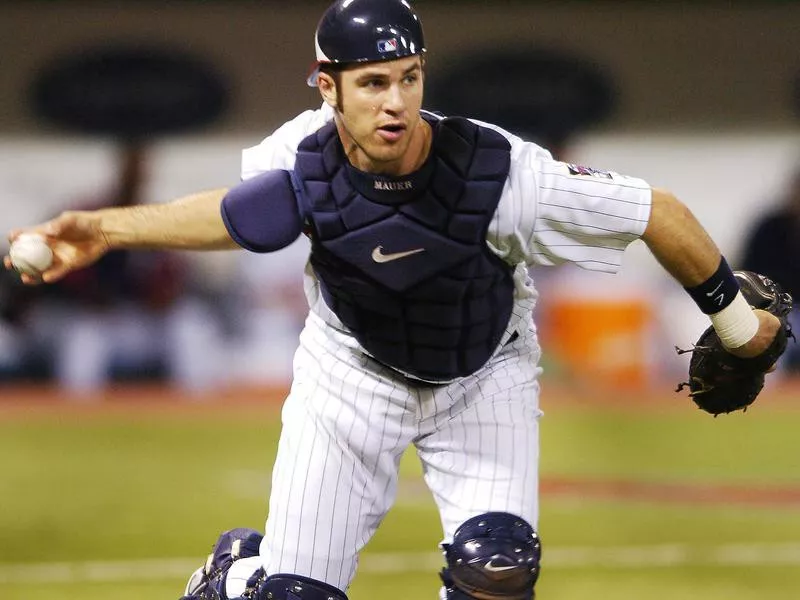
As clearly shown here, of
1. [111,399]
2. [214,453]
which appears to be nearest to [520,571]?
[214,453]

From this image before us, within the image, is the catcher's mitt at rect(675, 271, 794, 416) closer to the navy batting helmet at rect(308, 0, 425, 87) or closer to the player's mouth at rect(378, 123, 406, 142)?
the player's mouth at rect(378, 123, 406, 142)

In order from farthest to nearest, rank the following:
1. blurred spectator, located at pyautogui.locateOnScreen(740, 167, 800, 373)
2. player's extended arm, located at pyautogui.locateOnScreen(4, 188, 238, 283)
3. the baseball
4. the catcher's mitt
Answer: blurred spectator, located at pyautogui.locateOnScreen(740, 167, 800, 373)
the catcher's mitt
player's extended arm, located at pyautogui.locateOnScreen(4, 188, 238, 283)
the baseball

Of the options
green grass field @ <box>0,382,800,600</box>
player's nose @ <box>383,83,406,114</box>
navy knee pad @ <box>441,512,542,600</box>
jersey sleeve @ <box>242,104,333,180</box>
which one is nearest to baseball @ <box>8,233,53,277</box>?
jersey sleeve @ <box>242,104,333,180</box>

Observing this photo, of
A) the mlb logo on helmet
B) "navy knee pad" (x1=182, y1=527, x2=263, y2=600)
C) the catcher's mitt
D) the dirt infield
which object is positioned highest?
the mlb logo on helmet

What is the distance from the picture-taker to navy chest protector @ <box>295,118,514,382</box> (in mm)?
3977

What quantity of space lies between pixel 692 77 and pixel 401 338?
9.77 m

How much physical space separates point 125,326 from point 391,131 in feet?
29.6

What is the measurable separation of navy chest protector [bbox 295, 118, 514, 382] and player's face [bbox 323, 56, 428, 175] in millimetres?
54

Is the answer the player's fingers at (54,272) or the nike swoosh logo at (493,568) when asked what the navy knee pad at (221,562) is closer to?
the nike swoosh logo at (493,568)

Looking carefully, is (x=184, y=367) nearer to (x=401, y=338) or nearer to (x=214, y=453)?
(x=214, y=453)

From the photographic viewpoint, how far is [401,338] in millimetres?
4262

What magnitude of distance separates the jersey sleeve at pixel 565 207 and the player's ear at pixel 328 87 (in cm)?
58

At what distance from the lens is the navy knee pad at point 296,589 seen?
4223 mm

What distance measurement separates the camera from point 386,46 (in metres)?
3.88
